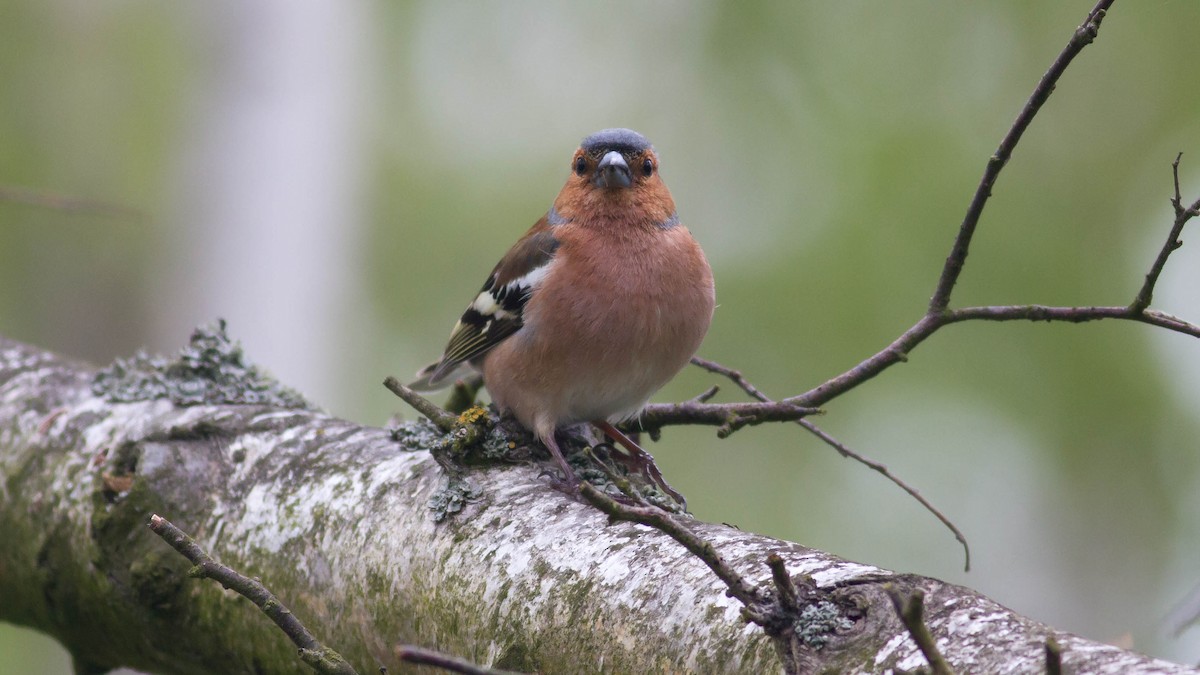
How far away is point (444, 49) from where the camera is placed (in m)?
12.1

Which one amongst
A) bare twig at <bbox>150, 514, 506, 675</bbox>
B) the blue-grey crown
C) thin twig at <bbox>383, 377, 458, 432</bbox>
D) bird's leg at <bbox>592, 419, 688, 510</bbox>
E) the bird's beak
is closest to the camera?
bare twig at <bbox>150, 514, 506, 675</bbox>

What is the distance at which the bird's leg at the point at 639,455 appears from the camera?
10.5 feet

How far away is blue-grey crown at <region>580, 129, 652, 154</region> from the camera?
3.99 m

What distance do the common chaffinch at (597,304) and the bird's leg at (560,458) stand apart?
0.19 feet

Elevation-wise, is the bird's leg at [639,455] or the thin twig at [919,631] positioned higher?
the bird's leg at [639,455]

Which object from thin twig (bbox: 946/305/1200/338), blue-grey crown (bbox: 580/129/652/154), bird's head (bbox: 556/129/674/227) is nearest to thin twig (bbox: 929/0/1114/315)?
thin twig (bbox: 946/305/1200/338)

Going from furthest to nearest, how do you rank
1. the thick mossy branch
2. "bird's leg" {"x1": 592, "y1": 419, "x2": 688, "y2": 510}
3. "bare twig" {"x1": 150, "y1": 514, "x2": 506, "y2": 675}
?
the thick mossy branch, "bird's leg" {"x1": 592, "y1": 419, "x2": 688, "y2": 510}, "bare twig" {"x1": 150, "y1": 514, "x2": 506, "y2": 675}

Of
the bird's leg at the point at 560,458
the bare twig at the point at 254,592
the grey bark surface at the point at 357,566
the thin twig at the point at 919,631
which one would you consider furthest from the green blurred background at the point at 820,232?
the thin twig at the point at 919,631

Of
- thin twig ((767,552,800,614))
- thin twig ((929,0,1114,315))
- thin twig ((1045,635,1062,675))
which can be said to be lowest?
thin twig ((1045,635,1062,675))

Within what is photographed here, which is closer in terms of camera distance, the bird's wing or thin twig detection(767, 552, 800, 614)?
thin twig detection(767, 552, 800, 614)

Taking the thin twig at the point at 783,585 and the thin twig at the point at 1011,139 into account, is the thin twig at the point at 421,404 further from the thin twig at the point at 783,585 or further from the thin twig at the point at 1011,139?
the thin twig at the point at 1011,139

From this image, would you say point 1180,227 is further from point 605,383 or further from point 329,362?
point 329,362

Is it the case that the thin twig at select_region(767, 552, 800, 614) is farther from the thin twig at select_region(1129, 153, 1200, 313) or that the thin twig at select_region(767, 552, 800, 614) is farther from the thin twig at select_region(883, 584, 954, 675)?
the thin twig at select_region(1129, 153, 1200, 313)

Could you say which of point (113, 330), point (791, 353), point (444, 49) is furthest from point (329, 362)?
point (444, 49)
